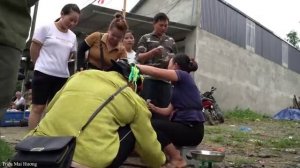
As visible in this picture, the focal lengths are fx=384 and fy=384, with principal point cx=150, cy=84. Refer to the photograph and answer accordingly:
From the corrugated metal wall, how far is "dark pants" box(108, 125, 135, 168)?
497 inches

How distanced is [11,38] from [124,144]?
135cm

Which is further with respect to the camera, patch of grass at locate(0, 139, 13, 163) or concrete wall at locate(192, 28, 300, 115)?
concrete wall at locate(192, 28, 300, 115)

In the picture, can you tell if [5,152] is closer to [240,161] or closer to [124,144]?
[124,144]

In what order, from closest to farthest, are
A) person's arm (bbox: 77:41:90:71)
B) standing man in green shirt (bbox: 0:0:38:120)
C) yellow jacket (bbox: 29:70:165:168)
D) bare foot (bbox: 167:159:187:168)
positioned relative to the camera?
standing man in green shirt (bbox: 0:0:38:120), yellow jacket (bbox: 29:70:165:168), bare foot (bbox: 167:159:187:168), person's arm (bbox: 77:41:90:71)

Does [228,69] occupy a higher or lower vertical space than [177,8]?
lower

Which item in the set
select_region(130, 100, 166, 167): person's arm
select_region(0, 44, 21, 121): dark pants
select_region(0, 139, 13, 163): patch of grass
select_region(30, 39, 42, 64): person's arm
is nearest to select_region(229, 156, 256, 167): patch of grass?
select_region(130, 100, 166, 167): person's arm

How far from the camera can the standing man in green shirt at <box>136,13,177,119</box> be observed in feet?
14.0

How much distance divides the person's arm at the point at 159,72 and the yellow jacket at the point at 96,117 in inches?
29.3

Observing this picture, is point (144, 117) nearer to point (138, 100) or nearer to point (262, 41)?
point (138, 100)

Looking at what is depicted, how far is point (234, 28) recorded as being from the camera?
17.2 meters

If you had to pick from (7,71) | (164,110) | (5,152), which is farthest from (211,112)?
(7,71)

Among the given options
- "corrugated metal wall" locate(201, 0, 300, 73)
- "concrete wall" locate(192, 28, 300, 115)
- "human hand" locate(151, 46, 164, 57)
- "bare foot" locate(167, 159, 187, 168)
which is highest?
"corrugated metal wall" locate(201, 0, 300, 73)

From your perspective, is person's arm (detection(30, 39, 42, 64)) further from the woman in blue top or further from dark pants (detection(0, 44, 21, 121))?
dark pants (detection(0, 44, 21, 121))

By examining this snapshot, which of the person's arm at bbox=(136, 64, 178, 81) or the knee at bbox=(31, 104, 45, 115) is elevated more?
the person's arm at bbox=(136, 64, 178, 81)
